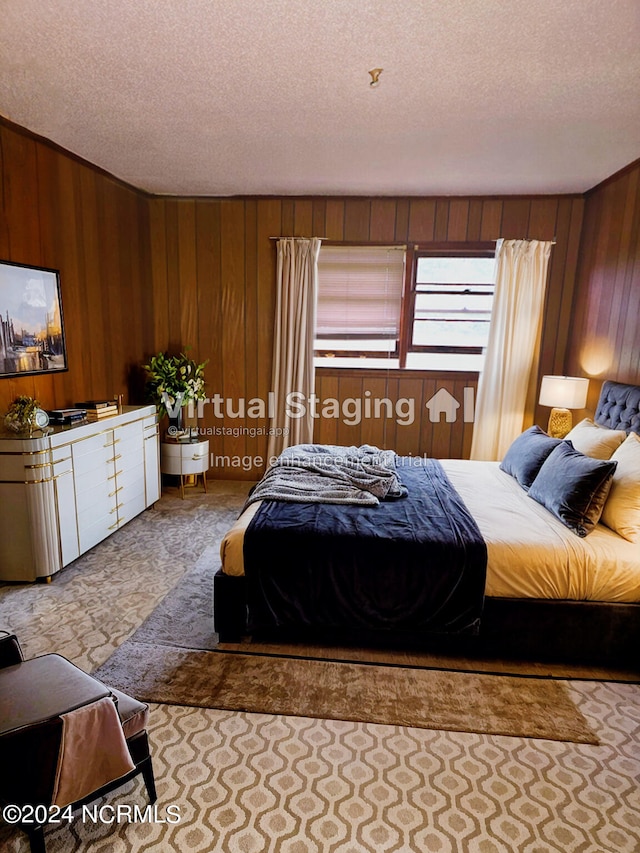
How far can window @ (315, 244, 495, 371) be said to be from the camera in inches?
184

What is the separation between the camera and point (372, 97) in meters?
2.62

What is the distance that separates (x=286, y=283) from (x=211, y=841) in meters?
4.18

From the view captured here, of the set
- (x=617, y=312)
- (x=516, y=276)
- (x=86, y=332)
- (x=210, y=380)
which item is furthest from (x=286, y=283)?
Answer: (x=617, y=312)

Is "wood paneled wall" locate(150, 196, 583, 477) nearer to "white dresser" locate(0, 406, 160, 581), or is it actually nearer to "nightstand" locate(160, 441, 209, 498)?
"nightstand" locate(160, 441, 209, 498)

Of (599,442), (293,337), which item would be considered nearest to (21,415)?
(293,337)

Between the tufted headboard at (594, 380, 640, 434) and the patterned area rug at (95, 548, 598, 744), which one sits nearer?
the patterned area rug at (95, 548, 598, 744)

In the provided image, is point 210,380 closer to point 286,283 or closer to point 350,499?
point 286,283

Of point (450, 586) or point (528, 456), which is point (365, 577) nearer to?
point (450, 586)

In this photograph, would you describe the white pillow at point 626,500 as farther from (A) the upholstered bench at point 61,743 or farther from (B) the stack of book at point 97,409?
(B) the stack of book at point 97,409

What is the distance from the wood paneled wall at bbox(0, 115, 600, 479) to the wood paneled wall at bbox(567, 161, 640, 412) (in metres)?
0.20

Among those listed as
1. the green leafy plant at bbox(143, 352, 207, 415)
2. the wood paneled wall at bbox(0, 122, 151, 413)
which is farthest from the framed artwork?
the green leafy plant at bbox(143, 352, 207, 415)

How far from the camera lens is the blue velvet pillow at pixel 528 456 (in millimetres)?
3205

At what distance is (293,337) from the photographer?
479 centimetres

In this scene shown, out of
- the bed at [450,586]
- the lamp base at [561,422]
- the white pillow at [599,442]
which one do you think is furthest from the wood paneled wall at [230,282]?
the bed at [450,586]
